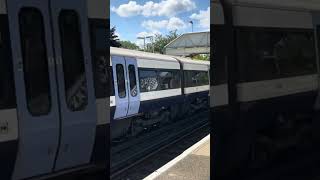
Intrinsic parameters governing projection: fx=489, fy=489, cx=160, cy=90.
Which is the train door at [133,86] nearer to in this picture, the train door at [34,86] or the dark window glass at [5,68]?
the train door at [34,86]

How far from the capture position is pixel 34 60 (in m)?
3.03

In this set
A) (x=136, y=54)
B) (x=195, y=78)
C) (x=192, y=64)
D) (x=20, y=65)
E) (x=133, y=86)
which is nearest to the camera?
(x=20, y=65)

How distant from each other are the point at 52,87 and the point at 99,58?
14.3 inches

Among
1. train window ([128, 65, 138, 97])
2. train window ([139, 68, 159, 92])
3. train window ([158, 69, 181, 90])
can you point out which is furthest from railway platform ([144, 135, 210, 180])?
Result: train window ([158, 69, 181, 90])

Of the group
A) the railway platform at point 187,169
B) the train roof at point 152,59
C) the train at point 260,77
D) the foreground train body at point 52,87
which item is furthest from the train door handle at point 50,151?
the train roof at point 152,59

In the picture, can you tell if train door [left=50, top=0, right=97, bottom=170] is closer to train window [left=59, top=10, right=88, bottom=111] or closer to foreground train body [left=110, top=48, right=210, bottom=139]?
train window [left=59, top=10, right=88, bottom=111]

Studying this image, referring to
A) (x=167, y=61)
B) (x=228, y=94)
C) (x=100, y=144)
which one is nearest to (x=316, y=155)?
(x=228, y=94)

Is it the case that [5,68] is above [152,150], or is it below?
above

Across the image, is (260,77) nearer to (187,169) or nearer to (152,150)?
(187,169)

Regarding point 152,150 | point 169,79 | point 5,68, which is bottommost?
point 152,150

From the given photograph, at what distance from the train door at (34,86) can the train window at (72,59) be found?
9 centimetres

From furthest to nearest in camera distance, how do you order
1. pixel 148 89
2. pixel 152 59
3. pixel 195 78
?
pixel 195 78 → pixel 152 59 → pixel 148 89

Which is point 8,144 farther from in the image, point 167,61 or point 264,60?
point 167,61

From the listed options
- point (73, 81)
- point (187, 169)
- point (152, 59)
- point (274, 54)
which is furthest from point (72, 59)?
point (152, 59)
